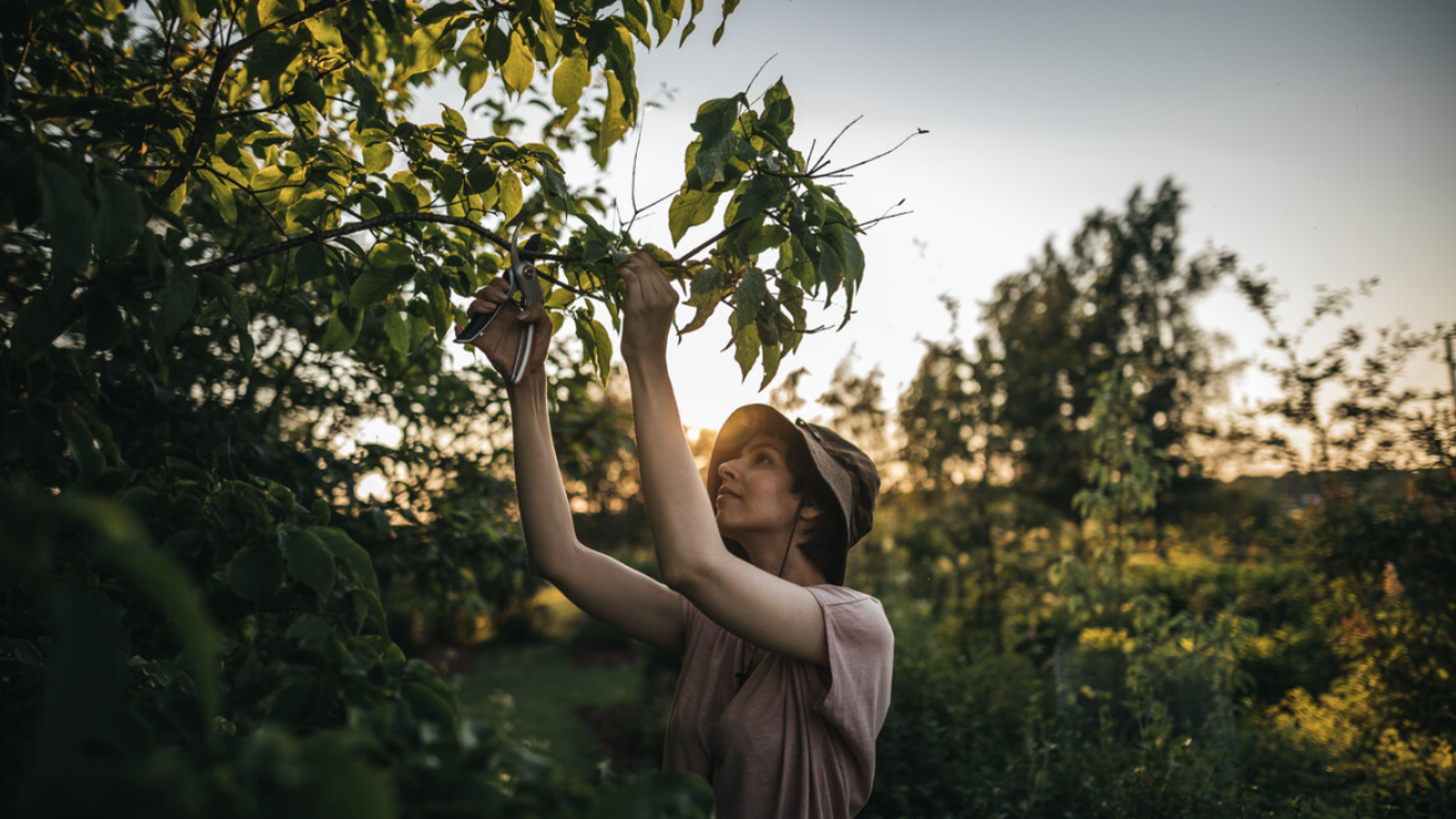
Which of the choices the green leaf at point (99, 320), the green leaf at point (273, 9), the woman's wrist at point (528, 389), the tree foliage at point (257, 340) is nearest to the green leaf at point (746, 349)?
the tree foliage at point (257, 340)

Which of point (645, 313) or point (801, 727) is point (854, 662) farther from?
point (645, 313)

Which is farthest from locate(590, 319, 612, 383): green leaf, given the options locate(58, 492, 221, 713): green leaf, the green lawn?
the green lawn

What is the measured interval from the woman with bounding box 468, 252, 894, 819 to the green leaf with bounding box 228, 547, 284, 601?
0.61 m

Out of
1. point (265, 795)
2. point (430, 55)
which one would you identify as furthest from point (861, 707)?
point (430, 55)

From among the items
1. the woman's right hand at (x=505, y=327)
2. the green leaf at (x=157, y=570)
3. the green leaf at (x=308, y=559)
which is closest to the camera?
the green leaf at (x=157, y=570)

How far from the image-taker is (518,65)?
175cm

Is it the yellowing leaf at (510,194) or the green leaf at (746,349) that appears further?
the yellowing leaf at (510,194)

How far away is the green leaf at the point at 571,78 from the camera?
169 cm

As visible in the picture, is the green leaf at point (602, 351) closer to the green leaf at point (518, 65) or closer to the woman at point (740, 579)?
the woman at point (740, 579)

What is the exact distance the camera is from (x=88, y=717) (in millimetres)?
487

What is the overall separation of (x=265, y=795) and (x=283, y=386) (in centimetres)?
226

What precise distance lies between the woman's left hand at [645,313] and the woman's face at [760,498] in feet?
2.16

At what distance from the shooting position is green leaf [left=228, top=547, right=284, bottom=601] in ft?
3.22

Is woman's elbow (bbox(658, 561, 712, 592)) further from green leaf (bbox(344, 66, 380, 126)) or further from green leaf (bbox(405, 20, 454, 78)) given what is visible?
green leaf (bbox(405, 20, 454, 78))
